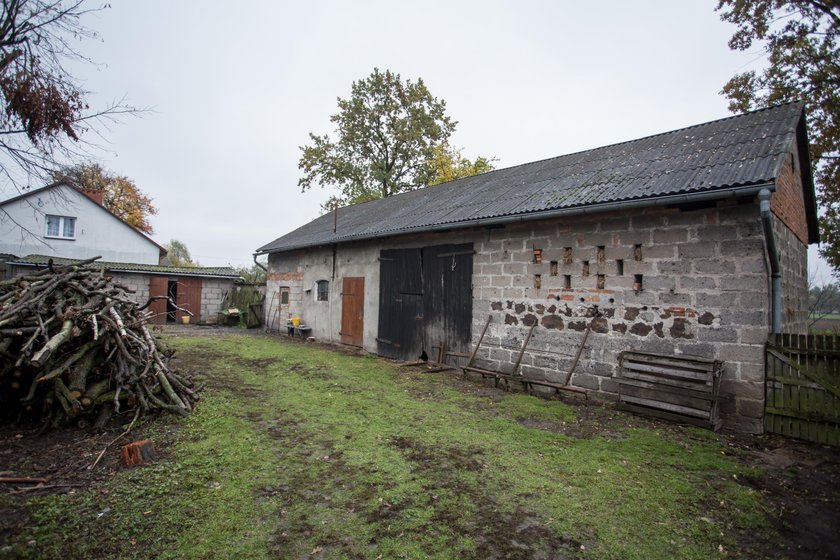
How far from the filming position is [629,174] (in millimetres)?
6875

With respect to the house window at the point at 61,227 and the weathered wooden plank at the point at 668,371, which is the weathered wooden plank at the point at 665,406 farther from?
the house window at the point at 61,227

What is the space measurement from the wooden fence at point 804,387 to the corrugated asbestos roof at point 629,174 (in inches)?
76.5

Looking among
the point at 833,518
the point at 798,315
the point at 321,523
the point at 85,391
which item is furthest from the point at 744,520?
the point at 798,315

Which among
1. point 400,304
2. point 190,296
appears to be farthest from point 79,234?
point 400,304

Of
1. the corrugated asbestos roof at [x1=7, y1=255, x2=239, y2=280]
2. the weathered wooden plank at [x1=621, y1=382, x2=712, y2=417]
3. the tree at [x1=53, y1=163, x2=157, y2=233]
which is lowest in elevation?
the weathered wooden plank at [x1=621, y1=382, x2=712, y2=417]

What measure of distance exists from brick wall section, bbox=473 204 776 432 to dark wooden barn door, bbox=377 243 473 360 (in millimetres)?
527

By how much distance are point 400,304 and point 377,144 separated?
18.6 metres

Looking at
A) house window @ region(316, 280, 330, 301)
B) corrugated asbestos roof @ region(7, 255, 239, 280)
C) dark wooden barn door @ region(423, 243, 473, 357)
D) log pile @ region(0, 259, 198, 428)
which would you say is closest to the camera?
log pile @ region(0, 259, 198, 428)

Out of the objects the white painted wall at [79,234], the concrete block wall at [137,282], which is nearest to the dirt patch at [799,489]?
the concrete block wall at [137,282]

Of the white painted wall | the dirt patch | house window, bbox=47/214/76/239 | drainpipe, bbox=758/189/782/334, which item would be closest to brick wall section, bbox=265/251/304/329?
the white painted wall

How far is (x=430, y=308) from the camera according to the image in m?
9.25

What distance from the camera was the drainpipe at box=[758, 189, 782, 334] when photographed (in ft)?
15.6

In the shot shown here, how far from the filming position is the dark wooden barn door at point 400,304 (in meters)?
9.54

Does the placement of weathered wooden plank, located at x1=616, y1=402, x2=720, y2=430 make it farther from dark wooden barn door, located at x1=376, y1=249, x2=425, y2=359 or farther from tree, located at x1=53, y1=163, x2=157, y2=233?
tree, located at x1=53, y1=163, x2=157, y2=233
